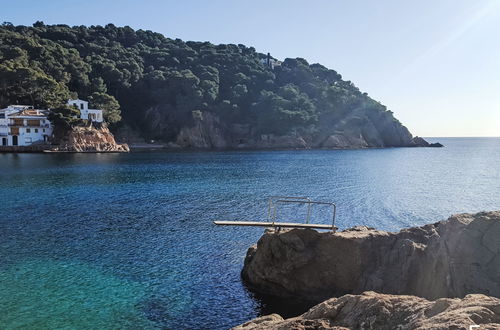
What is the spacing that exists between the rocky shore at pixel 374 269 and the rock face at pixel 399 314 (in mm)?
28

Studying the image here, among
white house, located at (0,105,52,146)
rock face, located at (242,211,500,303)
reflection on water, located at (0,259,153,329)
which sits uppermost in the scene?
white house, located at (0,105,52,146)

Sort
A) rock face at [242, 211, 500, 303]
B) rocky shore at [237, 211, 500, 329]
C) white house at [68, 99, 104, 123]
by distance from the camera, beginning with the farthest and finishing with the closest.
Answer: white house at [68, 99, 104, 123], rock face at [242, 211, 500, 303], rocky shore at [237, 211, 500, 329]

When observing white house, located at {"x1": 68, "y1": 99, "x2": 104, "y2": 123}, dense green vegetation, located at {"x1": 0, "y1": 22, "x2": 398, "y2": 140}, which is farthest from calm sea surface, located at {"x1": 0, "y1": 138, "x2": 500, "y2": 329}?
dense green vegetation, located at {"x1": 0, "y1": 22, "x2": 398, "y2": 140}

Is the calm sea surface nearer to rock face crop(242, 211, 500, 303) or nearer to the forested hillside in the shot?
rock face crop(242, 211, 500, 303)

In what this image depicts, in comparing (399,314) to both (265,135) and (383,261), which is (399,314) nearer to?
(383,261)

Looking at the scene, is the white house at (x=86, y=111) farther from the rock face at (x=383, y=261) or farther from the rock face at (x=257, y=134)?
the rock face at (x=383, y=261)

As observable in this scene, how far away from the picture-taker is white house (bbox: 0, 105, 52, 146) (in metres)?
93.0

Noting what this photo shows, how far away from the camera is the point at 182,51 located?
14788cm

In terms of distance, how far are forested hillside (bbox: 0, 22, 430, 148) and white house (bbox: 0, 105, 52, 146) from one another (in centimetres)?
633

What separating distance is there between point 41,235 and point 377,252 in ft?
70.0

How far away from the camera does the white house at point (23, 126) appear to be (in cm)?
9300

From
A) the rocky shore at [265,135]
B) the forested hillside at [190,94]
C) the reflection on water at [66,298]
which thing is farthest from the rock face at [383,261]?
the rocky shore at [265,135]

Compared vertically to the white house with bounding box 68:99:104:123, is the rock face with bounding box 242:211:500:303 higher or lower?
lower

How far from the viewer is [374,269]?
58.0 ft
